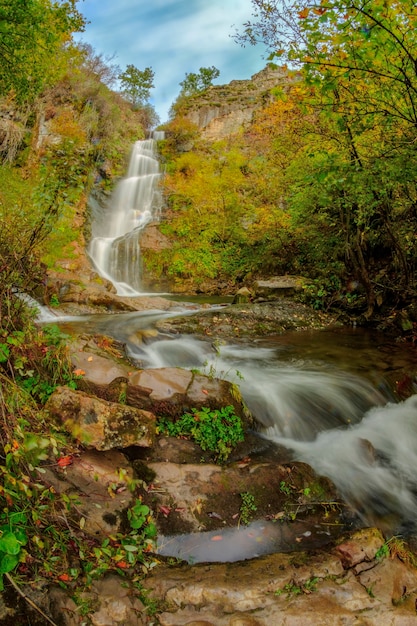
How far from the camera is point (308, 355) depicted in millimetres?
7004

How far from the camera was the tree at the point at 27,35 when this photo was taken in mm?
6531

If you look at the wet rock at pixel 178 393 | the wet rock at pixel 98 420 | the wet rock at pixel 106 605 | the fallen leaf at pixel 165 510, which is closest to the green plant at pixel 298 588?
the wet rock at pixel 106 605

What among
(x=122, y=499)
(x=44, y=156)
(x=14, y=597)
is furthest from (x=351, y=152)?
(x=44, y=156)

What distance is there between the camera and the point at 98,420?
10.3 ft

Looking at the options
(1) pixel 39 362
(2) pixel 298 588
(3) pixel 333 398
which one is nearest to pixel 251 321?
(3) pixel 333 398

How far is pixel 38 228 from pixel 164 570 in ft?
9.93

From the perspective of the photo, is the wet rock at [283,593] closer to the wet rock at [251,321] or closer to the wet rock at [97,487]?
the wet rock at [97,487]

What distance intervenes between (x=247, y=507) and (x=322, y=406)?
2.35m

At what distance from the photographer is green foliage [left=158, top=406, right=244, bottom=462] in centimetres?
362

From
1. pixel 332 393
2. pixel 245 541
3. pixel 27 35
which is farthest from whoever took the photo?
pixel 27 35

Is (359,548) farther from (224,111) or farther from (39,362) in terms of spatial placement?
(224,111)

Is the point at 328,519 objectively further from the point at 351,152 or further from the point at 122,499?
the point at 351,152

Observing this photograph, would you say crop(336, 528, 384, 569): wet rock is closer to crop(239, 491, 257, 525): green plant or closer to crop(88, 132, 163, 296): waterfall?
crop(239, 491, 257, 525): green plant

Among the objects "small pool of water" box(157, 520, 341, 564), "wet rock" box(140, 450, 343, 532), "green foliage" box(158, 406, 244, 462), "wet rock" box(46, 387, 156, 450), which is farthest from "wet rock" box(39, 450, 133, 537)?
"green foliage" box(158, 406, 244, 462)
